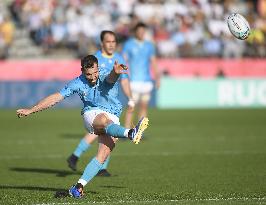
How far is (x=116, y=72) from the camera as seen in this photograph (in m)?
9.80

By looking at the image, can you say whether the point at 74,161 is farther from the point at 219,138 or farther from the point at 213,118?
the point at 213,118

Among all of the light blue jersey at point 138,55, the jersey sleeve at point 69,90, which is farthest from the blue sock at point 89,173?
the light blue jersey at point 138,55

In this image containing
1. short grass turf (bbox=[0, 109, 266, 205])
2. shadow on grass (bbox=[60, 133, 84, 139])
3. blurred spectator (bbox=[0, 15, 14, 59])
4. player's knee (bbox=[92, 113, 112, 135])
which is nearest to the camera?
player's knee (bbox=[92, 113, 112, 135])

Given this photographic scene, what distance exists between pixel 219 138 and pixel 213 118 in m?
6.04

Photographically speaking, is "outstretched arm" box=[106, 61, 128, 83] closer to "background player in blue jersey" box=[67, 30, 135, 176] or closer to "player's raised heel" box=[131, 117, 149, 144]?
"player's raised heel" box=[131, 117, 149, 144]

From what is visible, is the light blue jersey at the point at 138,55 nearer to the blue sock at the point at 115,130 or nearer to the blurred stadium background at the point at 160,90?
the blurred stadium background at the point at 160,90

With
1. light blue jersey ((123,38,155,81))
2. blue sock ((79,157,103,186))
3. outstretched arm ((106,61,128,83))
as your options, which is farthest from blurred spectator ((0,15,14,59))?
blue sock ((79,157,103,186))

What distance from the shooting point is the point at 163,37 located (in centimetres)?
3120

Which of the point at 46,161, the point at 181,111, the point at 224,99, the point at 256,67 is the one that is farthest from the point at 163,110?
the point at 46,161

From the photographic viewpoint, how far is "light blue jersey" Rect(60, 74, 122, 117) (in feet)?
34.0

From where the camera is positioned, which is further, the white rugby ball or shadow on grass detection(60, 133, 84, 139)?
shadow on grass detection(60, 133, 84, 139)

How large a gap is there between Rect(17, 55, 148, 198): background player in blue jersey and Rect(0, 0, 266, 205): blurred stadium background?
1493 mm

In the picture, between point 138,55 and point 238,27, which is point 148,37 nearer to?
point 138,55

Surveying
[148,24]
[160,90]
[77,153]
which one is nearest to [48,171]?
[77,153]
